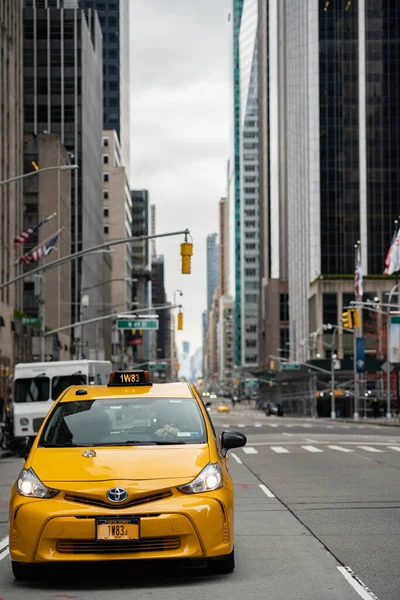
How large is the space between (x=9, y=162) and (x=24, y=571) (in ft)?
191

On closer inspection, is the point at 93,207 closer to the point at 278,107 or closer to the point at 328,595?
the point at 278,107

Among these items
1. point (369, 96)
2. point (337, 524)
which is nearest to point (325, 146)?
point (369, 96)

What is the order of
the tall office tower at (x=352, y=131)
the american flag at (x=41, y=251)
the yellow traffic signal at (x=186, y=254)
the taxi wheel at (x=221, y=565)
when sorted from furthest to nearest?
the tall office tower at (x=352, y=131) → the american flag at (x=41, y=251) → the yellow traffic signal at (x=186, y=254) → the taxi wheel at (x=221, y=565)

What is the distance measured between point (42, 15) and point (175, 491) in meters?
119

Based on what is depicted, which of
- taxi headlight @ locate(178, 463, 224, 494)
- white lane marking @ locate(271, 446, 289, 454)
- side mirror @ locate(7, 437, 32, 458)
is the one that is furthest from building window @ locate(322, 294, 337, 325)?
taxi headlight @ locate(178, 463, 224, 494)

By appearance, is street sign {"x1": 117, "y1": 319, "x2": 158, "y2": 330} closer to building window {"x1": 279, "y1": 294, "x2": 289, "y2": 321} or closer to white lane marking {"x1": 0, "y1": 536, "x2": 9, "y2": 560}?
white lane marking {"x1": 0, "y1": 536, "x2": 9, "y2": 560}

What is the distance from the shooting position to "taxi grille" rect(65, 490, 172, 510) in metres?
8.56

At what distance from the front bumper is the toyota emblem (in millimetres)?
95

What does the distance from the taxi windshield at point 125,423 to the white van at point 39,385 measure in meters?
22.6

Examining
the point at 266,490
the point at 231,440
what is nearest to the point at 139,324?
the point at 266,490

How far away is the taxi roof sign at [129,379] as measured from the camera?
11128 mm

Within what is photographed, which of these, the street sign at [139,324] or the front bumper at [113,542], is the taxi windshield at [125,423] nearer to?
the front bumper at [113,542]

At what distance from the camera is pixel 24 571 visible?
8.97m

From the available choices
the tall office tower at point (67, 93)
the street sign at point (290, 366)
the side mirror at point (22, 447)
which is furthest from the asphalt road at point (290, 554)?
the tall office tower at point (67, 93)
